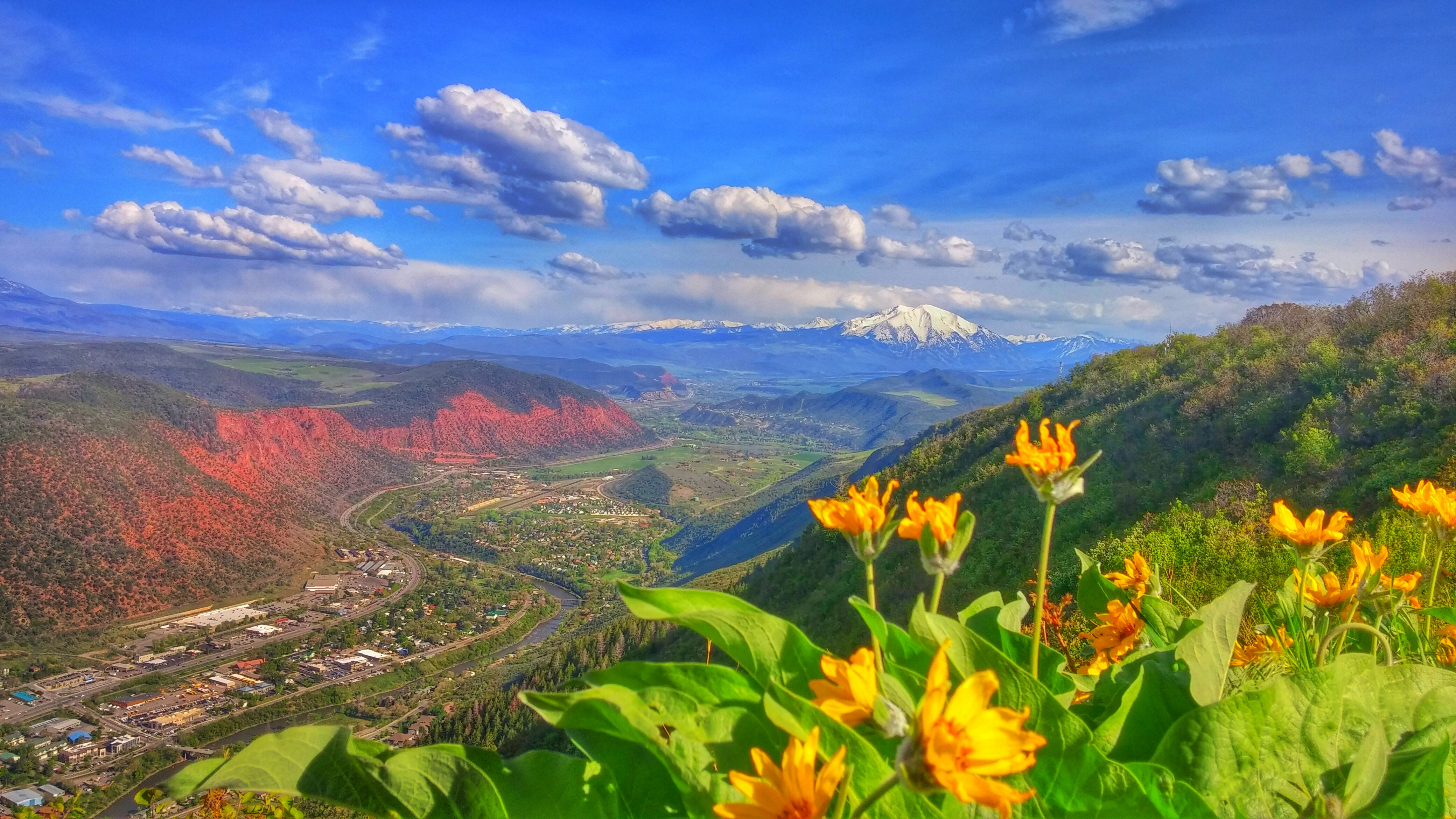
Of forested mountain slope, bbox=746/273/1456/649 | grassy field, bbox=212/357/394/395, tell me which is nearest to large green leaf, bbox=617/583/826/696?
forested mountain slope, bbox=746/273/1456/649

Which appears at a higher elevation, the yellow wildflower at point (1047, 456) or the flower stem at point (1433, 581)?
the yellow wildflower at point (1047, 456)

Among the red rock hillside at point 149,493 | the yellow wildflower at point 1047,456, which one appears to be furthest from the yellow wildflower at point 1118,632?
the red rock hillside at point 149,493

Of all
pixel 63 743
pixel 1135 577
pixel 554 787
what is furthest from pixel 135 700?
pixel 1135 577

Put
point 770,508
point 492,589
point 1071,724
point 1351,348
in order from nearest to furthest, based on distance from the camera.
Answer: point 1071,724, point 1351,348, point 492,589, point 770,508

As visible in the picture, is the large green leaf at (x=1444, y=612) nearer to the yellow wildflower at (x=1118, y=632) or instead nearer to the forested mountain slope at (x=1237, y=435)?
the yellow wildflower at (x=1118, y=632)

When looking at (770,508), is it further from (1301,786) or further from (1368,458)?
(1301,786)

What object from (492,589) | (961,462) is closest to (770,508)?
(492,589)
